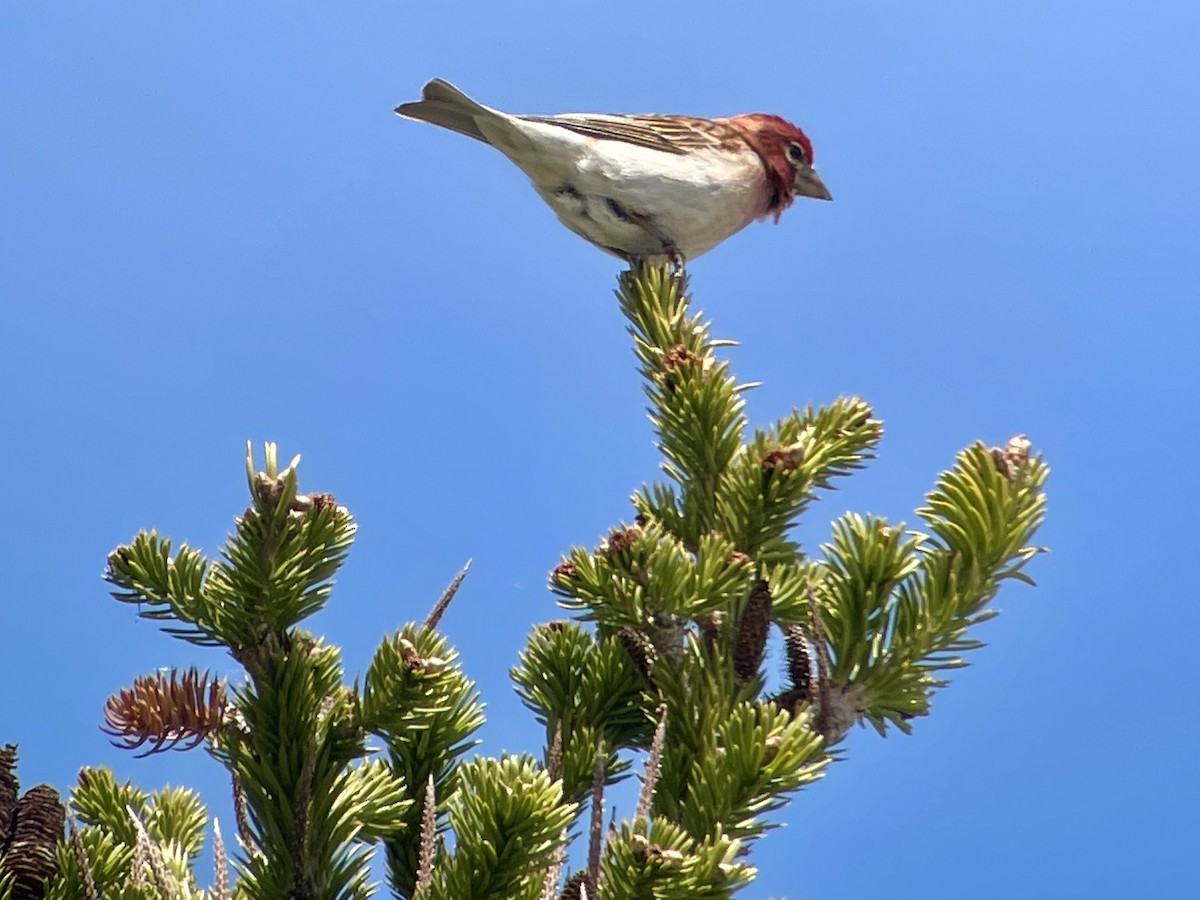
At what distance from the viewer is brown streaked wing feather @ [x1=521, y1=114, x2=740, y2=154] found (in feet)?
14.0

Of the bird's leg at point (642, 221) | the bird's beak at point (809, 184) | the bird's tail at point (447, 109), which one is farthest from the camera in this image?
the bird's beak at point (809, 184)

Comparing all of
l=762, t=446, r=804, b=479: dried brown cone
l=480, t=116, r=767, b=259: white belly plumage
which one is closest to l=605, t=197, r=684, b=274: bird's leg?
l=480, t=116, r=767, b=259: white belly plumage

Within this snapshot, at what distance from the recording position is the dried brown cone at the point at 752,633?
1849 millimetres

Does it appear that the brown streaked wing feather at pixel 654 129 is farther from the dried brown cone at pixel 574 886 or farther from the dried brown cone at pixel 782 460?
the dried brown cone at pixel 574 886

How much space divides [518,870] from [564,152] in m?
2.98

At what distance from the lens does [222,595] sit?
1.70 metres

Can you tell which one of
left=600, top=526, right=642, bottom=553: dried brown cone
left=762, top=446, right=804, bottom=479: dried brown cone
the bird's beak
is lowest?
left=600, top=526, right=642, bottom=553: dried brown cone

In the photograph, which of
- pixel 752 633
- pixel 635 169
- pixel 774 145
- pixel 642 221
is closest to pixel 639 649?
pixel 752 633

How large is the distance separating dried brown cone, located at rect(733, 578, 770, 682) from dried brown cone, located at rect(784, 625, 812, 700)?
0.08 metres

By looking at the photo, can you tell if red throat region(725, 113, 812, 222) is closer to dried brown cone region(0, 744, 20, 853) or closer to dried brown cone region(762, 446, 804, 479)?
dried brown cone region(762, 446, 804, 479)

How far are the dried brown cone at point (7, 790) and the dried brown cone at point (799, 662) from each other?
1313 millimetres

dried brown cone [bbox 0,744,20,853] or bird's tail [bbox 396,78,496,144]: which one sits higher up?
bird's tail [bbox 396,78,496,144]

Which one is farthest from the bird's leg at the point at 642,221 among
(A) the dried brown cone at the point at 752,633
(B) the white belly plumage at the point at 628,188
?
(A) the dried brown cone at the point at 752,633

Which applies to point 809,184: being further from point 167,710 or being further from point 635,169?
point 167,710
